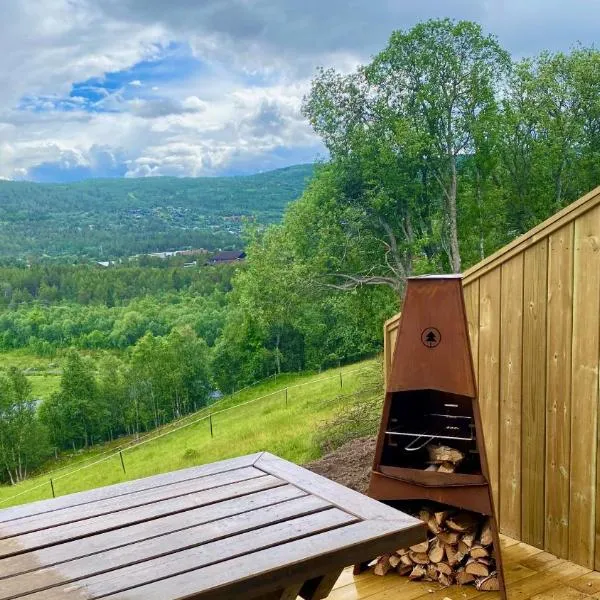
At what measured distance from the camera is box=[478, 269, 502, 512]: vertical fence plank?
8.68 ft

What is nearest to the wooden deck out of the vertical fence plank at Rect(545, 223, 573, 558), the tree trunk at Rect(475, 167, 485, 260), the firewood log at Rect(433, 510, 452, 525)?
the vertical fence plank at Rect(545, 223, 573, 558)

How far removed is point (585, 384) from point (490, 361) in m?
0.42

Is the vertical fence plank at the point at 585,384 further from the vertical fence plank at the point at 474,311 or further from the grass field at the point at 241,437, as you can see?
the grass field at the point at 241,437

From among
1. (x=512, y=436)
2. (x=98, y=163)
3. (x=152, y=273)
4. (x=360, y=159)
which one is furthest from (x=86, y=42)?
(x=98, y=163)

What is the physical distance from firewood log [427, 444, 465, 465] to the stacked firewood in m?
0.20

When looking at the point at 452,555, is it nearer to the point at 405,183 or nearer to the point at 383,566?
the point at 383,566

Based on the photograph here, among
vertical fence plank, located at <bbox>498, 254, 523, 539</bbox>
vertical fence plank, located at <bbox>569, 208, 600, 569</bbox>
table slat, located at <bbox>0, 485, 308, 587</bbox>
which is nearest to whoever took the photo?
table slat, located at <bbox>0, 485, 308, 587</bbox>

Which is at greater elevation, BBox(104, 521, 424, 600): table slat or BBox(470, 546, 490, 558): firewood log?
BBox(104, 521, 424, 600): table slat

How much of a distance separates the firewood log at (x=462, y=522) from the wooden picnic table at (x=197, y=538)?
87cm

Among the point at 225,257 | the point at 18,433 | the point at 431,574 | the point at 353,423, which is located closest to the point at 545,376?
the point at 431,574

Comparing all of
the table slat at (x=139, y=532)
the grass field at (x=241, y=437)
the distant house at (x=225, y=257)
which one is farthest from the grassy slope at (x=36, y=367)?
the table slat at (x=139, y=532)

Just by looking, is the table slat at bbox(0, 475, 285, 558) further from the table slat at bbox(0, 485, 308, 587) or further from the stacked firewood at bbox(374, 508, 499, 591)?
the stacked firewood at bbox(374, 508, 499, 591)

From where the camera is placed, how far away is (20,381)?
13.5 m

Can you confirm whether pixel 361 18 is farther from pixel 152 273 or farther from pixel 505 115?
pixel 152 273
